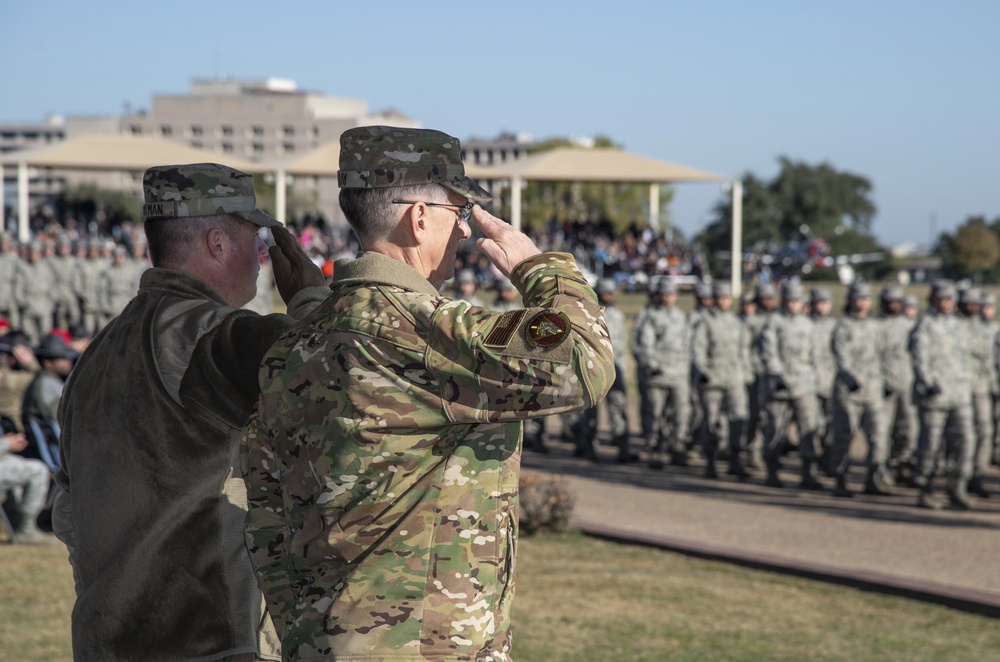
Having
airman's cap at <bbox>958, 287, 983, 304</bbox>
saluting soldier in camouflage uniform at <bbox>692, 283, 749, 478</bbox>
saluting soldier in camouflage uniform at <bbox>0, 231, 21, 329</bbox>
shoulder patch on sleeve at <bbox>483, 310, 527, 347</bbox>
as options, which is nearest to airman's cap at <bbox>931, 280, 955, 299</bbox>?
airman's cap at <bbox>958, 287, 983, 304</bbox>

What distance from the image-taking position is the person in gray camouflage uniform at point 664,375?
592 inches

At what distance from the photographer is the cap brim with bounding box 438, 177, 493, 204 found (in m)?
2.61

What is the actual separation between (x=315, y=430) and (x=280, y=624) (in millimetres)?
464

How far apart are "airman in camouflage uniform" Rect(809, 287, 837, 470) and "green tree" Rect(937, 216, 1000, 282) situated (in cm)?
3828

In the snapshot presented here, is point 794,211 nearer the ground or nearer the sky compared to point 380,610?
nearer the sky

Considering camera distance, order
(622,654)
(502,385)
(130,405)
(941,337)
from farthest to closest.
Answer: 1. (941,337)
2. (622,654)
3. (130,405)
4. (502,385)

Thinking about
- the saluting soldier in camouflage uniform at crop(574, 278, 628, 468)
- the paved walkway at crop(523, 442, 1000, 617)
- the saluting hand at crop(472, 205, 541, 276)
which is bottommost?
the paved walkway at crop(523, 442, 1000, 617)

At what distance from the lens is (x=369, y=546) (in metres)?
2.50

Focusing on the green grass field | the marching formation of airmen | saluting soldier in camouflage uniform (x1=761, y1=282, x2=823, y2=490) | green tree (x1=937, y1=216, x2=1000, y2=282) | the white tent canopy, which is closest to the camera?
the green grass field

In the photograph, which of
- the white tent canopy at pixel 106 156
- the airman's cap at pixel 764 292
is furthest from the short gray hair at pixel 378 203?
the white tent canopy at pixel 106 156

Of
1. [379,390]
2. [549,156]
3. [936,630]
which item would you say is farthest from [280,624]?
[549,156]

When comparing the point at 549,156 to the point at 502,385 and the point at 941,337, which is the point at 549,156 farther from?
the point at 502,385

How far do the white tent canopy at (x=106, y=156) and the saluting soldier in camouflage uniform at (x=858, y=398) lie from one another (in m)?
16.8

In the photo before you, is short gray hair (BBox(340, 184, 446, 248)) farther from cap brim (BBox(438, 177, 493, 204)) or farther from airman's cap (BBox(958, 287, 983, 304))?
airman's cap (BBox(958, 287, 983, 304))
